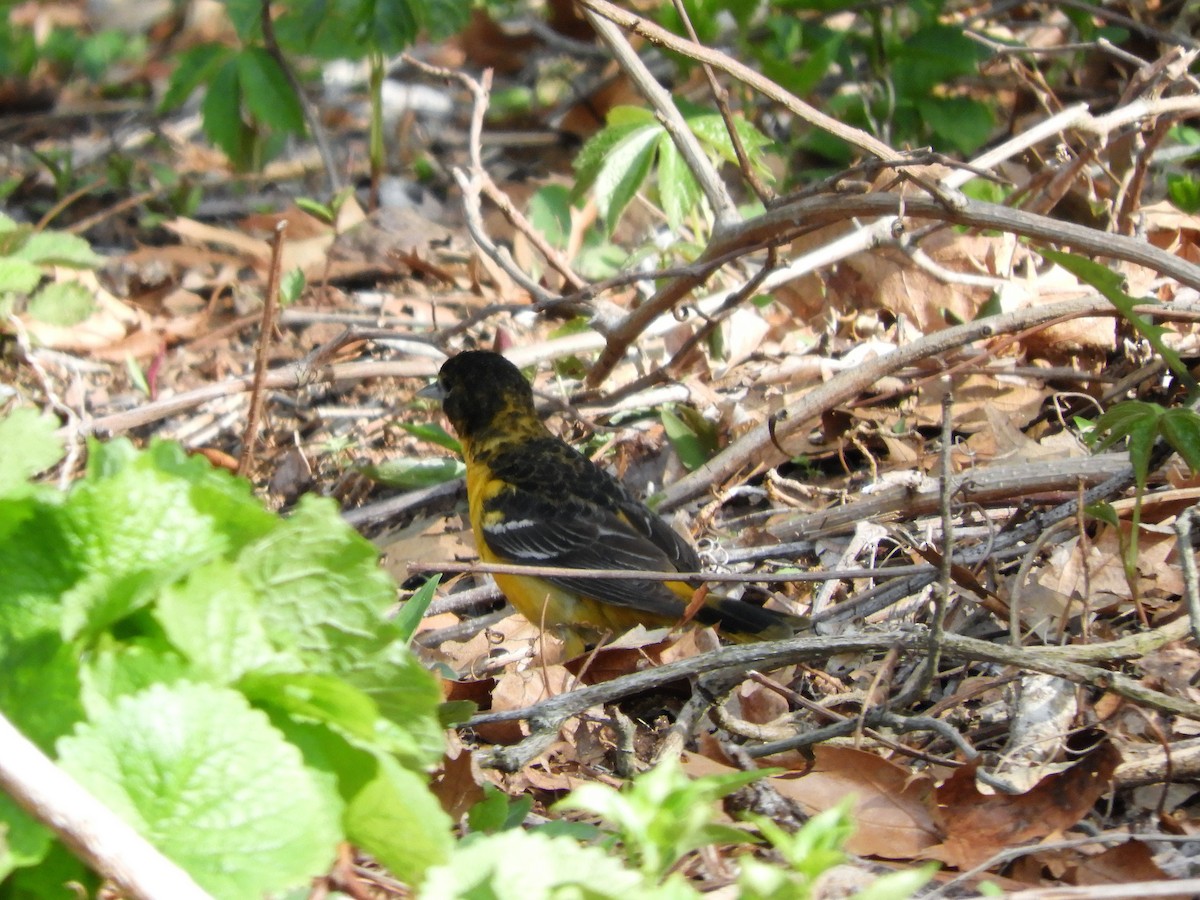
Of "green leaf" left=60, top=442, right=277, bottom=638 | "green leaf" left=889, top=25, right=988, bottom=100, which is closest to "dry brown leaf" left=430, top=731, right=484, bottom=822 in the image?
"green leaf" left=60, top=442, right=277, bottom=638

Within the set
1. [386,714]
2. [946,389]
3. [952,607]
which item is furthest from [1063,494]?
[386,714]

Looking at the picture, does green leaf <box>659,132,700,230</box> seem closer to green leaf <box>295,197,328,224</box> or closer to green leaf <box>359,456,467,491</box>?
green leaf <box>359,456,467,491</box>

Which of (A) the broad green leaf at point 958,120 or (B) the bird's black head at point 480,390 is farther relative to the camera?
(A) the broad green leaf at point 958,120

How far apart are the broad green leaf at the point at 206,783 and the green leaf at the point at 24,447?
19.3 inches

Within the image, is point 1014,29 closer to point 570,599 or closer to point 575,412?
point 575,412

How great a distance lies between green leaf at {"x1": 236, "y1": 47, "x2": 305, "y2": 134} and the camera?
272 inches

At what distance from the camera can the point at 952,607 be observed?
395 cm

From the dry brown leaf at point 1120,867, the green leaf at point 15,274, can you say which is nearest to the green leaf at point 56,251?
the green leaf at point 15,274

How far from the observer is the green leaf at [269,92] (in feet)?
22.7

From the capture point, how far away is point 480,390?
582cm

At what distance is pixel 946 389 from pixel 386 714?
3.65 m

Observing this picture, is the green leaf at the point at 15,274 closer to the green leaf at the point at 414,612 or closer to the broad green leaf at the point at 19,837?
the green leaf at the point at 414,612

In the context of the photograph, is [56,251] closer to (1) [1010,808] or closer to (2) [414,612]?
(2) [414,612]

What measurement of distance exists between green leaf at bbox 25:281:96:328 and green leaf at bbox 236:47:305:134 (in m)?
1.73
